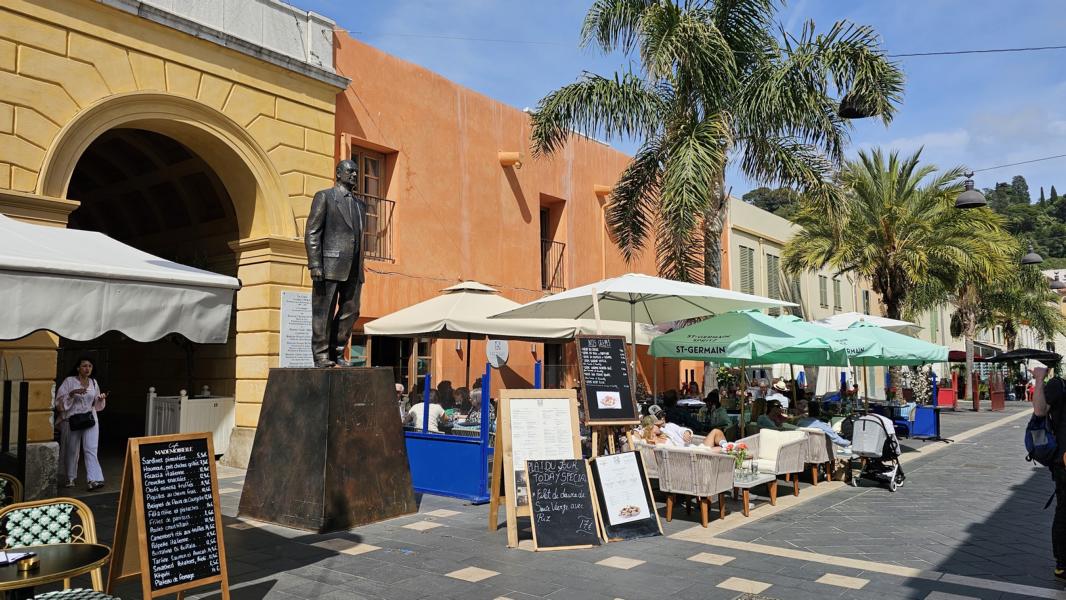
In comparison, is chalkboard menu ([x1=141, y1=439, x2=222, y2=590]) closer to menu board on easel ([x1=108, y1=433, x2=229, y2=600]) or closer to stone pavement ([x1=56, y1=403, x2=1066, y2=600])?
menu board on easel ([x1=108, y1=433, x2=229, y2=600])

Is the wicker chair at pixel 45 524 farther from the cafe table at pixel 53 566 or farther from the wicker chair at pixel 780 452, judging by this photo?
the wicker chair at pixel 780 452

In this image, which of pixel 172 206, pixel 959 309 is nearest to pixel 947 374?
pixel 959 309

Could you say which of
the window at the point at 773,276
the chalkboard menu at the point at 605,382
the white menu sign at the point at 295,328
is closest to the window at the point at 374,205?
the white menu sign at the point at 295,328

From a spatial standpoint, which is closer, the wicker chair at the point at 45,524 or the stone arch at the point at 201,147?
the wicker chair at the point at 45,524

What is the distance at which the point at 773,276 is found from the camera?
89.9 feet

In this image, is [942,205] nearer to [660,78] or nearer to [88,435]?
[660,78]

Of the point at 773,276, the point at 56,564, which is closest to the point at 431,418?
the point at 56,564

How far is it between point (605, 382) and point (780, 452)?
2.29 m

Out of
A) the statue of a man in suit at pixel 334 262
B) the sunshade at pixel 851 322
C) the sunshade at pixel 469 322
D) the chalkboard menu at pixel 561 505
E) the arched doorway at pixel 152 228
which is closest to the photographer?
the chalkboard menu at pixel 561 505

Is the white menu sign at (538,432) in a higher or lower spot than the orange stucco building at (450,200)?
lower

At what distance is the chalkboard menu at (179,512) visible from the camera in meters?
4.48

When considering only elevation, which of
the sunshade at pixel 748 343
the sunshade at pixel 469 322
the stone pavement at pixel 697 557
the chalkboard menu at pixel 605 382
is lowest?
the stone pavement at pixel 697 557

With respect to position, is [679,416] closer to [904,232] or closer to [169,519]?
[169,519]

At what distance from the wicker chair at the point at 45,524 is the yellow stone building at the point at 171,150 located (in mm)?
4381
